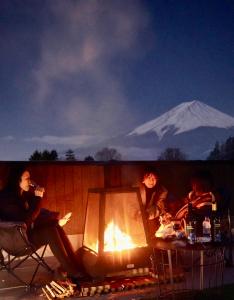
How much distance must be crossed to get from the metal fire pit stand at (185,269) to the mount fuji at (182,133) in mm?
2839

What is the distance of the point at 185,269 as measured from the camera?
5082mm

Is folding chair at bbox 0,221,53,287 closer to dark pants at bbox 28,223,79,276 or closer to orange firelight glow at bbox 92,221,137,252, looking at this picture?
dark pants at bbox 28,223,79,276

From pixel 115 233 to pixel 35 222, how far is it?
38.2 inches

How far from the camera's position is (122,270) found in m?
4.58

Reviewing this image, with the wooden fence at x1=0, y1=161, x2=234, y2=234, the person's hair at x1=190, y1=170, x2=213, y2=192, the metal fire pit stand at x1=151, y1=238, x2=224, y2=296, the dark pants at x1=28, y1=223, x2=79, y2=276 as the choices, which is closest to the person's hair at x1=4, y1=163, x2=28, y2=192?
the wooden fence at x1=0, y1=161, x2=234, y2=234

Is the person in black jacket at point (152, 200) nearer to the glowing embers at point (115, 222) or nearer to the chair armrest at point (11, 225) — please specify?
the glowing embers at point (115, 222)

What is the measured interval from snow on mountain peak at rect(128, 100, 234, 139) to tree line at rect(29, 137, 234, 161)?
45 centimetres

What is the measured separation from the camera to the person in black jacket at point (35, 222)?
177 inches

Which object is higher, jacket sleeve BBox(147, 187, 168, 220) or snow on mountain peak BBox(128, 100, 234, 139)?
snow on mountain peak BBox(128, 100, 234, 139)

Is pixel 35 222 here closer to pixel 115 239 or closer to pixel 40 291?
pixel 40 291

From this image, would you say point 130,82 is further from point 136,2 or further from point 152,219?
point 152,219

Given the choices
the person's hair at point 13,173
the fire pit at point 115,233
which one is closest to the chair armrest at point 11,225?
the fire pit at point 115,233

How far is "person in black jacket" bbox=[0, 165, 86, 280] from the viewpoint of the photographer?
451cm

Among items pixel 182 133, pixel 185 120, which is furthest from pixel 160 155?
pixel 185 120
